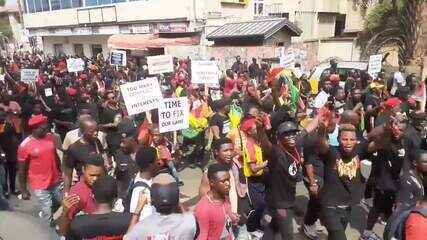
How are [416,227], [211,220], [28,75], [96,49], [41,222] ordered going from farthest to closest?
[96,49]
[28,75]
[41,222]
[211,220]
[416,227]

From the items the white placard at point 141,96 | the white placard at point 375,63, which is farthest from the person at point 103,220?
the white placard at point 375,63

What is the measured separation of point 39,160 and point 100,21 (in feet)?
98.6

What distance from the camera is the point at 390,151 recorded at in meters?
5.12

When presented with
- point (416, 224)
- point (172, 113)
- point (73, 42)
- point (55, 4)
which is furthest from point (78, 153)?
point (55, 4)

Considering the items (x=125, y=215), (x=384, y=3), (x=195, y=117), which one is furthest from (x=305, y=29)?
(x=125, y=215)

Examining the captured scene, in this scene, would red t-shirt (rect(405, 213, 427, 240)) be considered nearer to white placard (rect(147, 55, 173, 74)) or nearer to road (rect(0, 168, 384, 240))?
road (rect(0, 168, 384, 240))

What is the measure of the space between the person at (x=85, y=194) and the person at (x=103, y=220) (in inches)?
11.9

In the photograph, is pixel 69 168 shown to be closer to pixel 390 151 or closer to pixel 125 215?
pixel 125 215

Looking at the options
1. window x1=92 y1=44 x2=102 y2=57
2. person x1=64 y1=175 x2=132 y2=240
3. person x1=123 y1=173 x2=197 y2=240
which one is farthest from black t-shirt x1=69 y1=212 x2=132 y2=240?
window x1=92 y1=44 x2=102 y2=57

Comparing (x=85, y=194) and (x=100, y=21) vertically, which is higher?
(x=100, y=21)

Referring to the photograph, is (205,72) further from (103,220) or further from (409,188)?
(103,220)

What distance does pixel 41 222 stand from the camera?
4.86 meters

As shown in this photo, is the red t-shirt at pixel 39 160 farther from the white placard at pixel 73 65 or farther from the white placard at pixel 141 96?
the white placard at pixel 73 65

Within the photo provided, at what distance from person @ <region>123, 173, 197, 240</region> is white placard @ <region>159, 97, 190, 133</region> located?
10.4 feet
